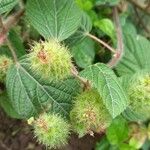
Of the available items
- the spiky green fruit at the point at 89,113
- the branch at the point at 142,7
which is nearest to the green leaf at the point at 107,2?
the branch at the point at 142,7

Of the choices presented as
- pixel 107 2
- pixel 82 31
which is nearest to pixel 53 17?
pixel 82 31

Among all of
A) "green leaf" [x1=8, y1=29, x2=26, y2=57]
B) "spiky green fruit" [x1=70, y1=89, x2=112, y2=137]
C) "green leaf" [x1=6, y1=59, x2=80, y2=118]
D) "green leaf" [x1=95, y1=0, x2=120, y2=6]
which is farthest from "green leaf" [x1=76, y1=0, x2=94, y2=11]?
"spiky green fruit" [x1=70, y1=89, x2=112, y2=137]

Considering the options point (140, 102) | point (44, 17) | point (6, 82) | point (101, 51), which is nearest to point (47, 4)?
point (44, 17)

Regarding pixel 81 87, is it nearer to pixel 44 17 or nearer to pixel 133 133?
pixel 44 17

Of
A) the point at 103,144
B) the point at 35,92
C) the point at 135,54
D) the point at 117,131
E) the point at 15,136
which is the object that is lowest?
the point at 15,136

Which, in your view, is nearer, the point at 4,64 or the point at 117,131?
the point at 4,64

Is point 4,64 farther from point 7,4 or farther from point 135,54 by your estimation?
point 135,54

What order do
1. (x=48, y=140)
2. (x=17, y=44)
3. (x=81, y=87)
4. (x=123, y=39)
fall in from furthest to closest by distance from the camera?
(x=123, y=39)
(x=17, y=44)
(x=81, y=87)
(x=48, y=140)
